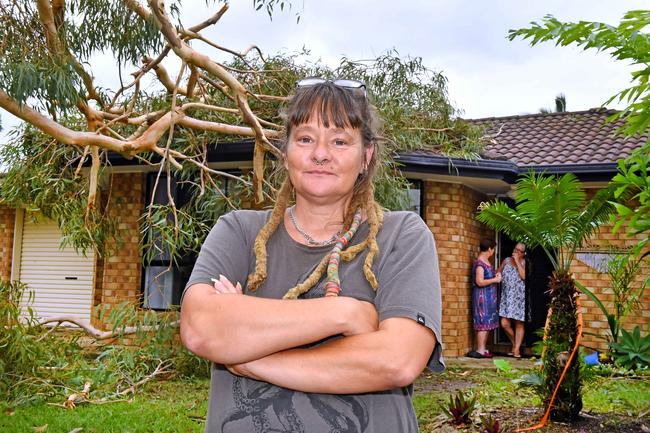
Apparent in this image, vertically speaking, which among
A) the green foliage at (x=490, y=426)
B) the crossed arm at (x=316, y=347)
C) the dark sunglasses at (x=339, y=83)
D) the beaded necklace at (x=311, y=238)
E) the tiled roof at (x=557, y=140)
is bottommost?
the green foliage at (x=490, y=426)

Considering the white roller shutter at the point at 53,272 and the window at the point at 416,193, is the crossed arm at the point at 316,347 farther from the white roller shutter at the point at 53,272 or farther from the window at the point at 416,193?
the white roller shutter at the point at 53,272

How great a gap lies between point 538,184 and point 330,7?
294 cm

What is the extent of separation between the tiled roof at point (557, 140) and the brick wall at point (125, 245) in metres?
6.20

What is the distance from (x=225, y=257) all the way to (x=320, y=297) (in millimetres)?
335

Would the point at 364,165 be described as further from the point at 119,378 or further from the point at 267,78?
the point at 267,78

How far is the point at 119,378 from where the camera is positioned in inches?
316

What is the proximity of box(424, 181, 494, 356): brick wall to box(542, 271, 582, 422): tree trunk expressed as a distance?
4.71 meters

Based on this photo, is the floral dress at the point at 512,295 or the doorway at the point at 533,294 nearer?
the floral dress at the point at 512,295

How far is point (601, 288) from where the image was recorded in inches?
451

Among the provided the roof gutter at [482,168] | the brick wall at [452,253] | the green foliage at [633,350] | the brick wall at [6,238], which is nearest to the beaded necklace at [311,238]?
the green foliage at [633,350]

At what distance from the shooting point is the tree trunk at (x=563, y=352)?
21.2 feet

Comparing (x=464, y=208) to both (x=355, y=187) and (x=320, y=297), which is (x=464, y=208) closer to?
(x=355, y=187)

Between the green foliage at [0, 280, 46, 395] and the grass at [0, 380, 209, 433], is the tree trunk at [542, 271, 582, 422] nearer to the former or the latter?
the grass at [0, 380, 209, 433]

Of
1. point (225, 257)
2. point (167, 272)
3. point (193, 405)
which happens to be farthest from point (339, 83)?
point (167, 272)
